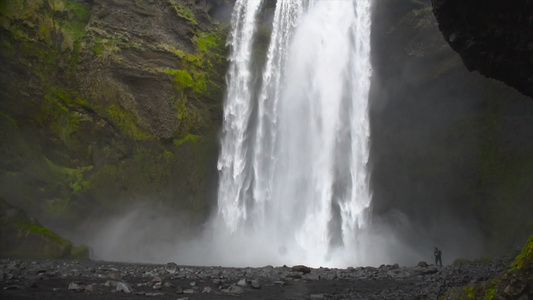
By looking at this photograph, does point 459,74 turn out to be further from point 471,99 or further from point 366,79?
point 366,79

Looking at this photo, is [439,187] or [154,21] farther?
[154,21]

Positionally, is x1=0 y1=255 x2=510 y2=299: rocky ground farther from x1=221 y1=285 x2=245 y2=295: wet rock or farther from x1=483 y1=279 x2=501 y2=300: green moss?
x1=483 y1=279 x2=501 y2=300: green moss

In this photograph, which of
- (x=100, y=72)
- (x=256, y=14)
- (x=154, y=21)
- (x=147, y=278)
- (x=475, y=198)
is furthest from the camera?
(x=256, y=14)

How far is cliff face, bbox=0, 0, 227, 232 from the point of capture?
880 inches

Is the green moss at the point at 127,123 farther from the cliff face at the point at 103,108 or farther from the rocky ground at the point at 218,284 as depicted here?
the rocky ground at the point at 218,284

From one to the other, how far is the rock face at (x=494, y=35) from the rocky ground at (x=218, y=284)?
3510 mm

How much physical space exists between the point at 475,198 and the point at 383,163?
519 cm

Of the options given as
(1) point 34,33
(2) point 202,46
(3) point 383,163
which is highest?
(2) point 202,46

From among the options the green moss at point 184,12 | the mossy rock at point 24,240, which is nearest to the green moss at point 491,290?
the mossy rock at point 24,240

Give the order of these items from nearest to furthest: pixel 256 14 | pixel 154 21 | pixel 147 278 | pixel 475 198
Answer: pixel 147 278, pixel 475 198, pixel 154 21, pixel 256 14

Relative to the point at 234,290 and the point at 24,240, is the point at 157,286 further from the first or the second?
the point at 24,240

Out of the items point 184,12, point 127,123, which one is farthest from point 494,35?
point 184,12

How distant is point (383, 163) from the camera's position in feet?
82.0

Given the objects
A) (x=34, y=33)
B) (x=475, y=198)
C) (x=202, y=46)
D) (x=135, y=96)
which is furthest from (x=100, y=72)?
(x=475, y=198)
